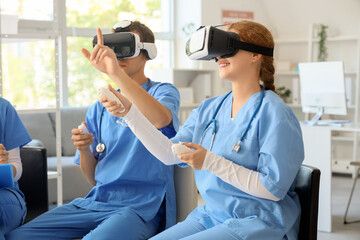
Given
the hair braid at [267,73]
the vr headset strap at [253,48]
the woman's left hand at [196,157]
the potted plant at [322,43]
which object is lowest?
the woman's left hand at [196,157]

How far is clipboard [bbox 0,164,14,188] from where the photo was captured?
170cm

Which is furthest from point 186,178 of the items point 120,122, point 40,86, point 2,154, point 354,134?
point 354,134

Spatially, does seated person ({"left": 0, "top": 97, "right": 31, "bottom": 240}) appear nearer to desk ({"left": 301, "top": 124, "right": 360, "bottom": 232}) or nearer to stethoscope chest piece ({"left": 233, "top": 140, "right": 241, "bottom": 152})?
stethoscope chest piece ({"left": 233, "top": 140, "right": 241, "bottom": 152})

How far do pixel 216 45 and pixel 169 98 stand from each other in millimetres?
421

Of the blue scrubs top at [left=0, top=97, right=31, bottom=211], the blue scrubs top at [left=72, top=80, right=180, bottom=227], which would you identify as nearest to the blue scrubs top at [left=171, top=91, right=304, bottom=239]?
the blue scrubs top at [left=72, top=80, right=180, bottom=227]

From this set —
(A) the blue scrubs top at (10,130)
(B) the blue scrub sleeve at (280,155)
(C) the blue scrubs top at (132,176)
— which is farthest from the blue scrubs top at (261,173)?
(A) the blue scrubs top at (10,130)

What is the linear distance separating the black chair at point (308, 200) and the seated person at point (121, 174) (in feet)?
1.76

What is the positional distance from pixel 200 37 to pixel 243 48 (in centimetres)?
14

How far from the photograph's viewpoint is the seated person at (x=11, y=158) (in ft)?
6.00

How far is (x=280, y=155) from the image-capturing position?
4.74ft

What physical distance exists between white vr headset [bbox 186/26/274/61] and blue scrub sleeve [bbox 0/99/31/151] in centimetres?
80

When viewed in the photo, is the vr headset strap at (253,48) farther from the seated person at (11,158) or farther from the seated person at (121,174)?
the seated person at (11,158)

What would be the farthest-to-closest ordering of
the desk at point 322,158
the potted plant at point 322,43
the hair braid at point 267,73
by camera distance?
1. the potted plant at point 322,43
2. the desk at point 322,158
3. the hair braid at point 267,73

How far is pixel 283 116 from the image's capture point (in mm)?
1503
